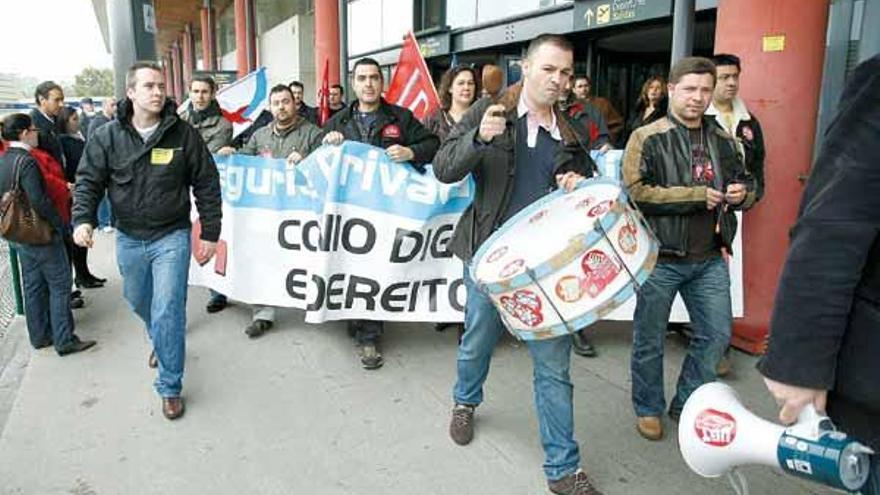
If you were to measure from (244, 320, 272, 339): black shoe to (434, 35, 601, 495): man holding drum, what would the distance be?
2.58 m

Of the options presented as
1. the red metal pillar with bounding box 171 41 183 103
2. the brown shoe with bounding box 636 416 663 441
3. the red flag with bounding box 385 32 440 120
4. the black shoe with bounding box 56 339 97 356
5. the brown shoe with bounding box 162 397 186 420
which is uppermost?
the red metal pillar with bounding box 171 41 183 103

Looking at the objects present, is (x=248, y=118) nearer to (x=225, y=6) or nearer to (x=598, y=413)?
(x=598, y=413)

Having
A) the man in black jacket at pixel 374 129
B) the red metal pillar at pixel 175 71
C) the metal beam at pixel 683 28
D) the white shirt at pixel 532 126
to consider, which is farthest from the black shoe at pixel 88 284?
the red metal pillar at pixel 175 71

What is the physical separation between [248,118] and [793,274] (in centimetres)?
685

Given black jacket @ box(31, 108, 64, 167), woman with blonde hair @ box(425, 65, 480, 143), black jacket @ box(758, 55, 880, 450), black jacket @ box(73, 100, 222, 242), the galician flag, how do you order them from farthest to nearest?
1. the galician flag
2. woman with blonde hair @ box(425, 65, 480, 143)
3. black jacket @ box(31, 108, 64, 167)
4. black jacket @ box(73, 100, 222, 242)
5. black jacket @ box(758, 55, 880, 450)

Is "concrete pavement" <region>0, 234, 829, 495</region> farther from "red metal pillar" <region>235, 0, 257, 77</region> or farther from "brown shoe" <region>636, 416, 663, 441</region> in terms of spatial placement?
"red metal pillar" <region>235, 0, 257, 77</region>

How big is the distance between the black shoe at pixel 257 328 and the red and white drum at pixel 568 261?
3.01 metres

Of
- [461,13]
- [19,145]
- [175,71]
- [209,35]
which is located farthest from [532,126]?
[175,71]

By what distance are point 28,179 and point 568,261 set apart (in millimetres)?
3925

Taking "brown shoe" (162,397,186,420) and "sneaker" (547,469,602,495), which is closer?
"sneaker" (547,469,602,495)

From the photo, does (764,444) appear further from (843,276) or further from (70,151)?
(70,151)

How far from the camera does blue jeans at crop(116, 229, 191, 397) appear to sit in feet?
12.6

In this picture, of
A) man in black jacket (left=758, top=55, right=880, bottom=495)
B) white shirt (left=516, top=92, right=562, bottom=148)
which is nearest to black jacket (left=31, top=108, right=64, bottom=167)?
white shirt (left=516, top=92, right=562, bottom=148)

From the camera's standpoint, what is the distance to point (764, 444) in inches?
67.8
